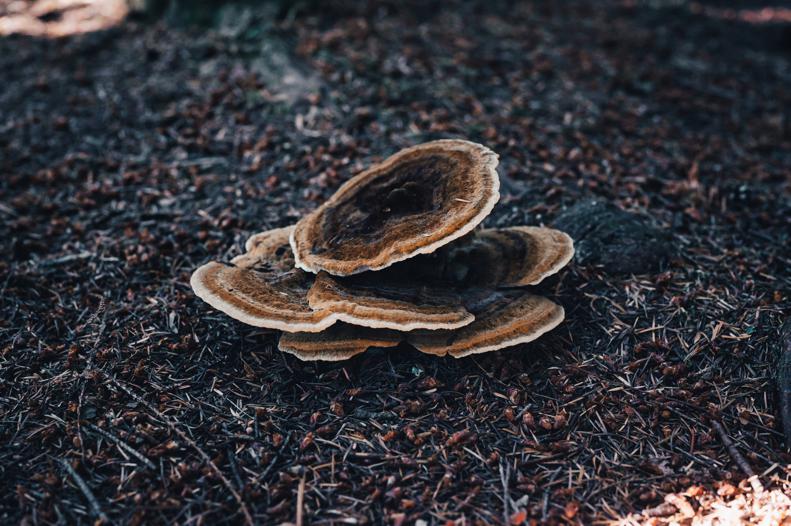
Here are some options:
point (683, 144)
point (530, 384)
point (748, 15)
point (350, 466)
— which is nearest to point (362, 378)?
point (350, 466)

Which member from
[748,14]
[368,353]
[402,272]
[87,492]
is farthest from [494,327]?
[748,14]

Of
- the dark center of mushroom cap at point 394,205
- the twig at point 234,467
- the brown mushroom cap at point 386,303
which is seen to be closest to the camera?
the twig at point 234,467

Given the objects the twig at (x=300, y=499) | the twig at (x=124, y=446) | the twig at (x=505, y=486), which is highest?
the twig at (x=124, y=446)

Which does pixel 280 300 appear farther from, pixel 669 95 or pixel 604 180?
pixel 669 95

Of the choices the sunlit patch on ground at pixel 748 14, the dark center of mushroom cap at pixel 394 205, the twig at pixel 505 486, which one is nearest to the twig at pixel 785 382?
the twig at pixel 505 486

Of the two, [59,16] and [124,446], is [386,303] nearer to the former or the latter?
[124,446]

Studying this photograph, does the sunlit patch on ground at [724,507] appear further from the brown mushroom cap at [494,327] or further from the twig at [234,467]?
the twig at [234,467]

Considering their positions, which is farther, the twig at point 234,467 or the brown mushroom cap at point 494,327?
the brown mushroom cap at point 494,327
